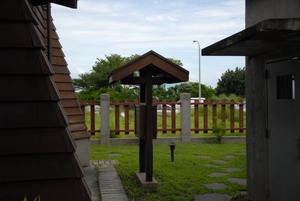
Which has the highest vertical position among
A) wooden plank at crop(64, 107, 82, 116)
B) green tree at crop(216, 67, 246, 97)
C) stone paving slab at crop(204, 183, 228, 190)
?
green tree at crop(216, 67, 246, 97)

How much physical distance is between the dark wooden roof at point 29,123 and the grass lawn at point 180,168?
3.23 m

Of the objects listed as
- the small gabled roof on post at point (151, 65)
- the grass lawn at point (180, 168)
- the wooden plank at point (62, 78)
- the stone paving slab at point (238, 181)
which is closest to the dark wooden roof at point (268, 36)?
the small gabled roof on post at point (151, 65)

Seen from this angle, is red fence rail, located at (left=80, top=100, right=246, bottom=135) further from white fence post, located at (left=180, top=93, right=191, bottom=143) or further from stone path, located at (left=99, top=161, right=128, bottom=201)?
stone path, located at (left=99, top=161, right=128, bottom=201)

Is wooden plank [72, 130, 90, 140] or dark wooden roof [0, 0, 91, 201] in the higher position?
dark wooden roof [0, 0, 91, 201]

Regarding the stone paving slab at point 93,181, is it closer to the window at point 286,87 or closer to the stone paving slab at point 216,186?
the stone paving slab at point 216,186

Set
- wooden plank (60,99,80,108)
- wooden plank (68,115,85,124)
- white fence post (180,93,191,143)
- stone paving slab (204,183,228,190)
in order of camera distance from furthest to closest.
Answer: white fence post (180,93,191,143) → wooden plank (68,115,85,124) → wooden plank (60,99,80,108) → stone paving slab (204,183,228,190)

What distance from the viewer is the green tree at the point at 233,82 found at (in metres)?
48.2

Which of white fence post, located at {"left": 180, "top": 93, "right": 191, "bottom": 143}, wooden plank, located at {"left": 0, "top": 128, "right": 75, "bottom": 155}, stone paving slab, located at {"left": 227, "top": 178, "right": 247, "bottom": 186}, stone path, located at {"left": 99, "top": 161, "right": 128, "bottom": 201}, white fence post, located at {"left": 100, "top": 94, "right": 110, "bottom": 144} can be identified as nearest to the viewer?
wooden plank, located at {"left": 0, "top": 128, "right": 75, "bottom": 155}

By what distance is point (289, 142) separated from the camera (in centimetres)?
433

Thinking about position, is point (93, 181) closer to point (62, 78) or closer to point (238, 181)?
point (62, 78)

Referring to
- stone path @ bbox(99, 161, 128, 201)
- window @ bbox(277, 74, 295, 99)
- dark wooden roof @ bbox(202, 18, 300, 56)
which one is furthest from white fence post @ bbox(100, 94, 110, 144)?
window @ bbox(277, 74, 295, 99)

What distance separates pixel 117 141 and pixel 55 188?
9356 millimetres

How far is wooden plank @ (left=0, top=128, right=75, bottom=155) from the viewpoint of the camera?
237 centimetres

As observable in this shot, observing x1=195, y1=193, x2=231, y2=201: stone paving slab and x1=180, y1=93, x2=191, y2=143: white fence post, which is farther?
x1=180, y1=93, x2=191, y2=143: white fence post
